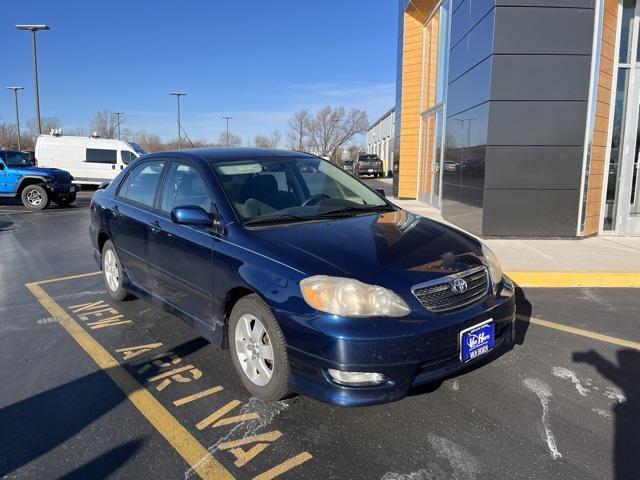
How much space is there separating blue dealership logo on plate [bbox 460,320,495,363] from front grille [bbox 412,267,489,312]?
0.16 meters

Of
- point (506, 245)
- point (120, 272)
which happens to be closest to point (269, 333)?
point (120, 272)

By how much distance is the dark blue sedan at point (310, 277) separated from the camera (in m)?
2.69

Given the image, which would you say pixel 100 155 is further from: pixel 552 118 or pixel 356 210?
pixel 356 210

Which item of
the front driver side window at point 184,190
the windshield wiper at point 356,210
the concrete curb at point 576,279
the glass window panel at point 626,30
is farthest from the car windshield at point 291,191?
the glass window panel at point 626,30

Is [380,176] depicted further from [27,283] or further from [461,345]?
[461,345]

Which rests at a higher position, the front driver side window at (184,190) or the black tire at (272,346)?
the front driver side window at (184,190)

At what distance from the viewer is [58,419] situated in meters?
3.01

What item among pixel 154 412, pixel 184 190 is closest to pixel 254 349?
pixel 154 412

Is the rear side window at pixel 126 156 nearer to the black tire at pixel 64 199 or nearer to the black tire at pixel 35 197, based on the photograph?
the black tire at pixel 64 199

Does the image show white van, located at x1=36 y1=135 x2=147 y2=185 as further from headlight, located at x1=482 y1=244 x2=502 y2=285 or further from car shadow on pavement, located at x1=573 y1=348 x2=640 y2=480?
car shadow on pavement, located at x1=573 y1=348 x2=640 y2=480

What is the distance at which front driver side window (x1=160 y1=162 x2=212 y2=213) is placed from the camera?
3828mm

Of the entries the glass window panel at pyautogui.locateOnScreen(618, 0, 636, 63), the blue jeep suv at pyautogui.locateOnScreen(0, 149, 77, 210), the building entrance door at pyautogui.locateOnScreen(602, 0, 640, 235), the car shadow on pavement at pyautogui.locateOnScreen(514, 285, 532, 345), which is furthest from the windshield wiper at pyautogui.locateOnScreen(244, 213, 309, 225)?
the blue jeep suv at pyautogui.locateOnScreen(0, 149, 77, 210)

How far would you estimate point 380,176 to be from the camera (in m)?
41.1

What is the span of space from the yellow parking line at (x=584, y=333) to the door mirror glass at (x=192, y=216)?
3.14m
